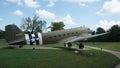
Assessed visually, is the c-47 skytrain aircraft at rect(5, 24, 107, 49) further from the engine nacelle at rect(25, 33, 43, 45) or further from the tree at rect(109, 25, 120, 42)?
the tree at rect(109, 25, 120, 42)

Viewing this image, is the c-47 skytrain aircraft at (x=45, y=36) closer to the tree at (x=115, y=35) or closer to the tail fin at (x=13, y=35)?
the tail fin at (x=13, y=35)

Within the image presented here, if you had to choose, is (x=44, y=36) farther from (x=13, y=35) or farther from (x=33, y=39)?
(x=13, y=35)

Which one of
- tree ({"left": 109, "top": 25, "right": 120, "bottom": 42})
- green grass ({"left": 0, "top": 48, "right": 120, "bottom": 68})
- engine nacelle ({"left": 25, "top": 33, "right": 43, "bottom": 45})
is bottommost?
green grass ({"left": 0, "top": 48, "right": 120, "bottom": 68})

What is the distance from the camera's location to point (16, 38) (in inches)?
1542

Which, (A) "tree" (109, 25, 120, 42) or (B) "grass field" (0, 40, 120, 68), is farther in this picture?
(A) "tree" (109, 25, 120, 42)

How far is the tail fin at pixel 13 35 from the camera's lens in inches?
1519

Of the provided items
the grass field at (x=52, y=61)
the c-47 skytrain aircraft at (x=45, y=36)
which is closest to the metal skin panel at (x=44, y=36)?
the c-47 skytrain aircraft at (x=45, y=36)

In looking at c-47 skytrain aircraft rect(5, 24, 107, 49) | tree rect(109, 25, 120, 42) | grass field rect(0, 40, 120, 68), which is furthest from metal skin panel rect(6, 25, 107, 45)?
tree rect(109, 25, 120, 42)

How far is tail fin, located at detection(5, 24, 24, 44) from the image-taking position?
127ft

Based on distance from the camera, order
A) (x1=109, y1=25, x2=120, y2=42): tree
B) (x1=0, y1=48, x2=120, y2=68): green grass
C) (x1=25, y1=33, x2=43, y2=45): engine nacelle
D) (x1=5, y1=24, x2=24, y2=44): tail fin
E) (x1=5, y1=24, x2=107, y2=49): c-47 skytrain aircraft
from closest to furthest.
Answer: (x1=0, y1=48, x2=120, y2=68): green grass → (x1=5, y1=24, x2=24, y2=44): tail fin → (x1=5, y1=24, x2=107, y2=49): c-47 skytrain aircraft → (x1=25, y1=33, x2=43, y2=45): engine nacelle → (x1=109, y1=25, x2=120, y2=42): tree

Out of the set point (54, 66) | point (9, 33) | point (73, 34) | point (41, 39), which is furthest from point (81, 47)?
point (54, 66)

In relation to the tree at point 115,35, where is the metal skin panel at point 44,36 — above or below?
below

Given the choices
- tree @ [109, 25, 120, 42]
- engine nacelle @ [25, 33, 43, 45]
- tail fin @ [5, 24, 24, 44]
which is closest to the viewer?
tail fin @ [5, 24, 24, 44]

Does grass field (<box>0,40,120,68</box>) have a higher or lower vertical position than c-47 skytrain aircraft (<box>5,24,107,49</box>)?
lower
